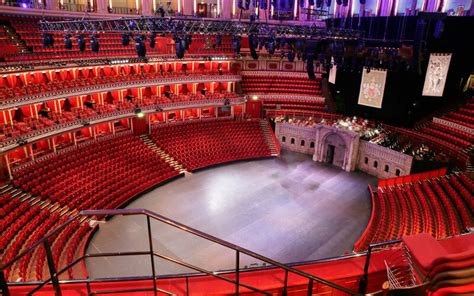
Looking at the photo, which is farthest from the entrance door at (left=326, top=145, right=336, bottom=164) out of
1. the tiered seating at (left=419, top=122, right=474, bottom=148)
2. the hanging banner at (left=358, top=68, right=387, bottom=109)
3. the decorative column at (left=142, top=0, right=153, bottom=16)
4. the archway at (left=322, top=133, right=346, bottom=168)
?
the decorative column at (left=142, top=0, right=153, bottom=16)

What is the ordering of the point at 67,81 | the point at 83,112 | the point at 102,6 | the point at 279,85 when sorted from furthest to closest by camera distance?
the point at 279,85 < the point at 102,6 < the point at 67,81 < the point at 83,112

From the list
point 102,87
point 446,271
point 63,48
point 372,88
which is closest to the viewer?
point 446,271

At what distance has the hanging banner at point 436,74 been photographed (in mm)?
18500

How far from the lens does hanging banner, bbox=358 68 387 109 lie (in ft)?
69.5

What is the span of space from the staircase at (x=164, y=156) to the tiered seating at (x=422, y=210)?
1108 centimetres

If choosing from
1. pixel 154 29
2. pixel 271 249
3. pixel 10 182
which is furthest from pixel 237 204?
pixel 10 182

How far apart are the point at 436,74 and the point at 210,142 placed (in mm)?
14726

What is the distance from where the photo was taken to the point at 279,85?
27.4m

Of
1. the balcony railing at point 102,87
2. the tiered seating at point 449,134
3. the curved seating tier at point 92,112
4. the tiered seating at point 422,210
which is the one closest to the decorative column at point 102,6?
the balcony railing at point 102,87

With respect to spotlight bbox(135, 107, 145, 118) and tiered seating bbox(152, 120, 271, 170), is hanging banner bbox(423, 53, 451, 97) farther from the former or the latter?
spotlight bbox(135, 107, 145, 118)

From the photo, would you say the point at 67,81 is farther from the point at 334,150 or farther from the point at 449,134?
the point at 449,134

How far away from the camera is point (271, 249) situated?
1296cm

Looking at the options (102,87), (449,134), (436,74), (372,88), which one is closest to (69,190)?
(102,87)

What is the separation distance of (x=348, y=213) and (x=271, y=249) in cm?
499
